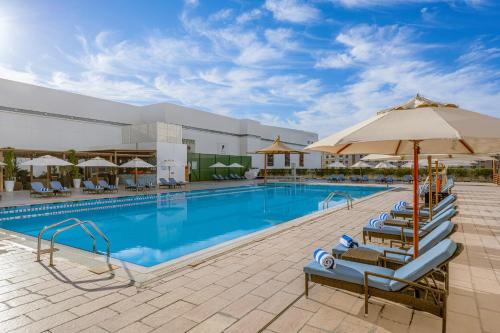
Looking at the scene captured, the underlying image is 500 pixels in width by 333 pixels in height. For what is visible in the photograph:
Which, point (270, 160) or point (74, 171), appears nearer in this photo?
point (74, 171)

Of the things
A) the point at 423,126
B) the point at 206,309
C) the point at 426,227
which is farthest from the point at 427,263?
the point at 426,227

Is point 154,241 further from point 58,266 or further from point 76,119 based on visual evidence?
point 76,119

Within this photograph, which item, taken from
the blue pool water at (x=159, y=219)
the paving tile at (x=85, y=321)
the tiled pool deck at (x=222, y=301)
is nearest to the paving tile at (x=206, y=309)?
the tiled pool deck at (x=222, y=301)

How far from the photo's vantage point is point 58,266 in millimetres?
4402

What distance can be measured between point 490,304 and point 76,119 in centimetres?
2572

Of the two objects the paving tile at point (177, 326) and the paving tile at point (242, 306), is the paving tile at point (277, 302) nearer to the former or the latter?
the paving tile at point (242, 306)

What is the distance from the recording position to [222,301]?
10.7 ft

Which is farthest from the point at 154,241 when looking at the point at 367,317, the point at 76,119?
the point at 76,119

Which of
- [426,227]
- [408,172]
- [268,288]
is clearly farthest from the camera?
[408,172]

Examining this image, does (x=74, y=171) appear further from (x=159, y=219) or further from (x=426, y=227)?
(x=426, y=227)

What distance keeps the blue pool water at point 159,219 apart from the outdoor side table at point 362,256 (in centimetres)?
394

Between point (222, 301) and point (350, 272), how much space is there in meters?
1.37

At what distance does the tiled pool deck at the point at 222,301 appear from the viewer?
2.78 m

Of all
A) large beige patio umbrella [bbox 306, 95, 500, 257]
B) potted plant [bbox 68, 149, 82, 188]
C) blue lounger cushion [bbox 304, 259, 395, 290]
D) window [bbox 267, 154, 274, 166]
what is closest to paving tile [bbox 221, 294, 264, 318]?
blue lounger cushion [bbox 304, 259, 395, 290]
